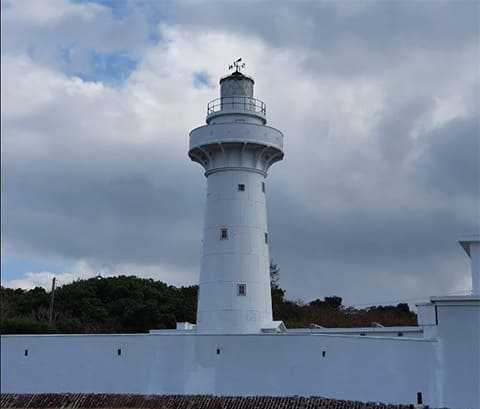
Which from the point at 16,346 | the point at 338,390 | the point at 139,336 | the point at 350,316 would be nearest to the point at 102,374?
the point at 139,336

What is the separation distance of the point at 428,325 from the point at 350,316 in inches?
948

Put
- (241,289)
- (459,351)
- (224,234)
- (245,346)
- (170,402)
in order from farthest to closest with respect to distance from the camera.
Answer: (224,234) → (241,289) → (245,346) → (170,402) → (459,351)

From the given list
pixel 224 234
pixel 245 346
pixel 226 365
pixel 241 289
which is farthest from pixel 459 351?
pixel 224 234

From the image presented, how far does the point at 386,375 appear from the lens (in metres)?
19.1

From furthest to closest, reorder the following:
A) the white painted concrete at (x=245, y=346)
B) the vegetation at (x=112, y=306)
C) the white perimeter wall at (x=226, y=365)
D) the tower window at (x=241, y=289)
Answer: the vegetation at (x=112, y=306)
the tower window at (x=241, y=289)
the white perimeter wall at (x=226, y=365)
the white painted concrete at (x=245, y=346)

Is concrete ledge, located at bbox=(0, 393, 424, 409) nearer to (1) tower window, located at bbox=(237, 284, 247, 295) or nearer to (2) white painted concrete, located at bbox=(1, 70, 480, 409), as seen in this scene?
(2) white painted concrete, located at bbox=(1, 70, 480, 409)

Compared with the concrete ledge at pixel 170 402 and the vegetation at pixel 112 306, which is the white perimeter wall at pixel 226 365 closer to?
the concrete ledge at pixel 170 402

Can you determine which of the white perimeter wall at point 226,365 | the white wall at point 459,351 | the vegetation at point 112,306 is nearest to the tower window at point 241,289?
the white perimeter wall at point 226,365

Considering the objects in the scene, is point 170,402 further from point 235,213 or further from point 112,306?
point 112,306

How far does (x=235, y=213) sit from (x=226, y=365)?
4943mm

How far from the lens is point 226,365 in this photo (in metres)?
20.7

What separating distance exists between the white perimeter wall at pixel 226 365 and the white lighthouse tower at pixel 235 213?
1723mm

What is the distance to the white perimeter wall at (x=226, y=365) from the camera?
1908 cm

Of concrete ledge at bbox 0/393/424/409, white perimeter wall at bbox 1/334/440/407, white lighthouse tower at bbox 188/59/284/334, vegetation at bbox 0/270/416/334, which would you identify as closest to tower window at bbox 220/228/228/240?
white lighthouse tower at bbox 188/59/284/334
